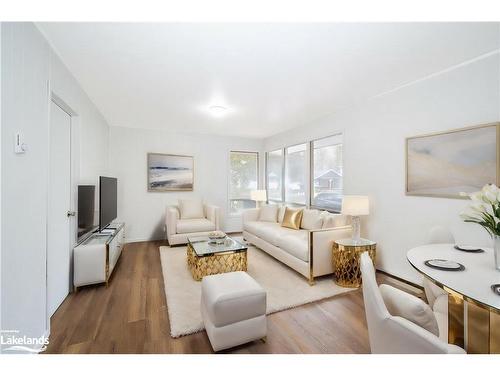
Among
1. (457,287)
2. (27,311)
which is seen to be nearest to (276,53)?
(457,287)

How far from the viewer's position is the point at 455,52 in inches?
81.5

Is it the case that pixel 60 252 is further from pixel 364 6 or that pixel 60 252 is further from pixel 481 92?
pixel 481 92

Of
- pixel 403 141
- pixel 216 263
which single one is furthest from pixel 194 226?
pixel 403 141

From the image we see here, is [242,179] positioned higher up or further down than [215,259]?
higher up

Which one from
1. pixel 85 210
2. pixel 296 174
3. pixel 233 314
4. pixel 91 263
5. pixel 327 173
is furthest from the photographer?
pixel 296 174

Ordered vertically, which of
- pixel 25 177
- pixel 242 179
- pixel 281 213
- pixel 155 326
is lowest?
pixel 155 326

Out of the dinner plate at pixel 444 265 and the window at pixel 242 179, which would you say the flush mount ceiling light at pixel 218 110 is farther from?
the dinner plate at pixel 444 265

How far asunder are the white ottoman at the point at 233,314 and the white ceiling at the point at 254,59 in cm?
201

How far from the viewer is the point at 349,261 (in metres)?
2.73

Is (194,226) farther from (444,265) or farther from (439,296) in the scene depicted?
(444,265)

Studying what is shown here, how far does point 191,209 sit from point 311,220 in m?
2.61

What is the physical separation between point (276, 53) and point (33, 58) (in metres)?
1.89

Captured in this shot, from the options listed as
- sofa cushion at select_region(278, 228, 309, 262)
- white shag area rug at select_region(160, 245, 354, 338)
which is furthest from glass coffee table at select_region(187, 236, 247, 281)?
sofa cushion at select_region(278, 228, 309, 262)

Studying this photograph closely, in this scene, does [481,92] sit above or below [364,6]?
below
